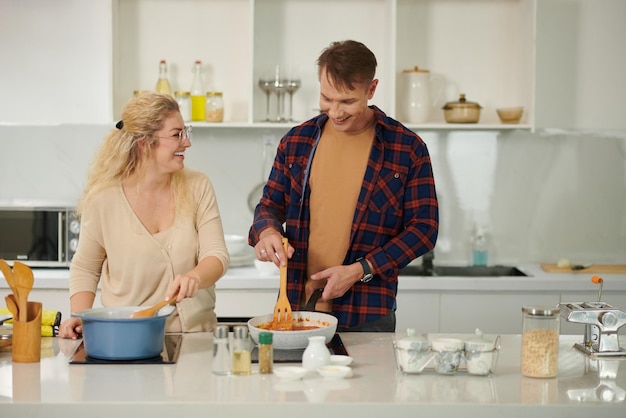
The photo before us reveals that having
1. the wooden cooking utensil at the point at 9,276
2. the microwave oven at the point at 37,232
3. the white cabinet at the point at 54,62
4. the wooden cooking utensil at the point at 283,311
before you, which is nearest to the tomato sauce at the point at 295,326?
the wooden cooking utensil at the point at 283,311

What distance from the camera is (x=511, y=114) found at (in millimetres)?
4496

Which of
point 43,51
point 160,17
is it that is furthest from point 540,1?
point 43,51

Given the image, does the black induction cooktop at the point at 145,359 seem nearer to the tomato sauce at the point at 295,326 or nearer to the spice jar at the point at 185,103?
the tomato sauce at the point at 295,326

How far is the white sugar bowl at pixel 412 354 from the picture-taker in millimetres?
2303

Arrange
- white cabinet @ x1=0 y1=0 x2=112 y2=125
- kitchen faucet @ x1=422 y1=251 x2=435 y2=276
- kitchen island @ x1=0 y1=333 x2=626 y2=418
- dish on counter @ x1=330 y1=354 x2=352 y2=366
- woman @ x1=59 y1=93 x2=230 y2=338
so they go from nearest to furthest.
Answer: kitchen island @ x1=0 y1=333 x2=626 y2=418
dish on counter @ x1=330 y1=354 x2=352 y2=366
woman @ x1=59 y1=93 x2=230 y2=338
kitchen faucet @ x1=422 y1=251 x2=435 y2=276
white cabinet @ x1=0 y1=0 x2=112 y2=125

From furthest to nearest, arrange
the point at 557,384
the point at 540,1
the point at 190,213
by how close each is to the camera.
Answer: the point at 540,1
the point at 190,213
the point at 557,384

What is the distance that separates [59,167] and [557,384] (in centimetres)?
318

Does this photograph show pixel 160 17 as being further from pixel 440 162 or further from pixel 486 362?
pixel 486 362

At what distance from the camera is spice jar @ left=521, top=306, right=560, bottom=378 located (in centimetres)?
232

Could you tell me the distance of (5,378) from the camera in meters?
2.28

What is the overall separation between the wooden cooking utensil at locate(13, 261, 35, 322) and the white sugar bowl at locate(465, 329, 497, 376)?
1155 millimetres

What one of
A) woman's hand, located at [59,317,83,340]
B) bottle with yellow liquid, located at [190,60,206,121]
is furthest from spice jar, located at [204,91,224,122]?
woman's hand, located at [59,317,83,340]

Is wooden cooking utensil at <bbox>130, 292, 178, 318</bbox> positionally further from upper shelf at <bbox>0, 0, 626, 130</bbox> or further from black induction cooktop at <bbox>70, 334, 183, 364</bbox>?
upper shelf at <bbox>0, 0, 626, 130</bbox>

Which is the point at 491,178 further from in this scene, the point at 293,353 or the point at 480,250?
the point at 293,353
